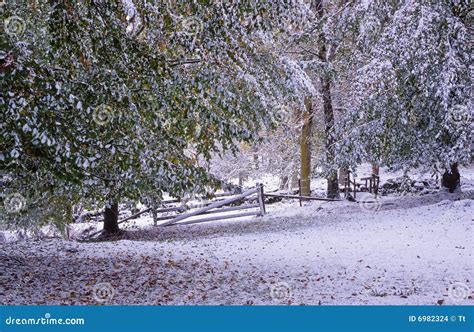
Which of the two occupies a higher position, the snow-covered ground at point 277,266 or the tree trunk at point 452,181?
the tree trunk at point 452,181

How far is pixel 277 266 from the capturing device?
292 inches

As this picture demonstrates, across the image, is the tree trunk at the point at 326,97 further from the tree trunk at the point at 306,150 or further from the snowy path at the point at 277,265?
the snowy path at the point at 277,265

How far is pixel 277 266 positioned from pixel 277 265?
9 cm

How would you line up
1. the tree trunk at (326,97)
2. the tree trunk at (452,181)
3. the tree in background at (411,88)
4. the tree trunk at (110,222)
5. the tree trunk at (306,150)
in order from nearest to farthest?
1. the tree in background at (411,88)
2. the tree trunk at (452,181)
3. the tree trunk at (110,222)
4. the tree trunk at (326,97)
5. the tree trunk at (306,150)

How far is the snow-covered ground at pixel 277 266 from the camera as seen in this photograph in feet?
18.0

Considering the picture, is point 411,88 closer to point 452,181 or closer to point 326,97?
point 452,181

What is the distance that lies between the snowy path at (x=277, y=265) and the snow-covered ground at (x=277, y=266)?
0.05 ft

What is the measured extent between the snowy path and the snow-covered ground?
0.02 m

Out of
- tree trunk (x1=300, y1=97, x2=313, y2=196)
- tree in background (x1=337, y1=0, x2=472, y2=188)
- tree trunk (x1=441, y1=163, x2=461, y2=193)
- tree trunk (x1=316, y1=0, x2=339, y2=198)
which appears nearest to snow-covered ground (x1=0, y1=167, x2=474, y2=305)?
tree trunk (x1=441, y1=163, x2=461, y2=193)

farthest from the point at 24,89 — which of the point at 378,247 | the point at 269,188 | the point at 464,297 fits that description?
the point at 269,188

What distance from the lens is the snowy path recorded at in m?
5.51

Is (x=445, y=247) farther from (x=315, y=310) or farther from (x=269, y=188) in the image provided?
(x=269, y=188)

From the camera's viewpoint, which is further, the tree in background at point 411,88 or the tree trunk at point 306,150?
the tree trunk at point 306,150

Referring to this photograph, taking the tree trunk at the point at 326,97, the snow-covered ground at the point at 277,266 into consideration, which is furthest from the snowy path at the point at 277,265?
the tree trunk at the point at 326,97
